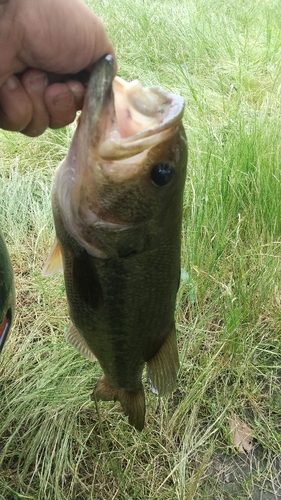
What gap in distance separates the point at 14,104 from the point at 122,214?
47cm

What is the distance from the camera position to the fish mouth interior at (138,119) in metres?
1.25

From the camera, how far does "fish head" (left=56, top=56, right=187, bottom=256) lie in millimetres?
1260

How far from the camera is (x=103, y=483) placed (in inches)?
92.0

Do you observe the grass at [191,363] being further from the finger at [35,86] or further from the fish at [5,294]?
the finger at [35,86]

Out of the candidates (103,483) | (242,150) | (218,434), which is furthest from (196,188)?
(103,483)

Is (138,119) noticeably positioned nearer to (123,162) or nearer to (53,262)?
(123,162)

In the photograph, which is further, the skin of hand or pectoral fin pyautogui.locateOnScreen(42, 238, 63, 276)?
pectoral fin pyautogui.locateOnScreen(42, 238, 63, 276)

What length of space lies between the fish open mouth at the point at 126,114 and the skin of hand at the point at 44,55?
0.34 ft

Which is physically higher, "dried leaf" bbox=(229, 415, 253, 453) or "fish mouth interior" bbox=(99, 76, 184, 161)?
"fish mouth interior" bbox=(99, 76, 184, 161)

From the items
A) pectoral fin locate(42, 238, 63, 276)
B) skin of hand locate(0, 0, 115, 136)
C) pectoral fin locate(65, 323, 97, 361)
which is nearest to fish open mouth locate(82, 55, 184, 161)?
skin of hand locate(0, 0, 115, 136)

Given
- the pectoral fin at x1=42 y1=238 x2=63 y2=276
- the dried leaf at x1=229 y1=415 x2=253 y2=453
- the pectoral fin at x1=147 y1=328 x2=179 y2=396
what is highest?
the pectoral fin at x1=42 y1=238 x2=63 y2=276

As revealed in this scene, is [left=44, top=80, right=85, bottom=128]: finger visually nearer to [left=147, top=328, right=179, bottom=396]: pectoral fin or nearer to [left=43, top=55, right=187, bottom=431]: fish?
[left=43, top=55, right=187, bottom=431]: fish

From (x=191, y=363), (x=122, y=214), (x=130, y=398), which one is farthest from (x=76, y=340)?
(x=191, y=363)

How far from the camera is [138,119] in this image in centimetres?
132
